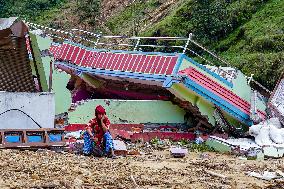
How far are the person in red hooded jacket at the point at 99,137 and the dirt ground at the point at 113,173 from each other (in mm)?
424

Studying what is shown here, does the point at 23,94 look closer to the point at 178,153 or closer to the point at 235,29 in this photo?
the point at 178,153

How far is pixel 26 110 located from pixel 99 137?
1.84 metres

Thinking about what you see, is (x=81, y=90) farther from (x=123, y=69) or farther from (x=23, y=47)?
(x=23, y=47)

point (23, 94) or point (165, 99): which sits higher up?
point (165, 99)

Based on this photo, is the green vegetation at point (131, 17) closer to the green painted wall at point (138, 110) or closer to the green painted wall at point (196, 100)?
the green painted wall at point (138, 110)

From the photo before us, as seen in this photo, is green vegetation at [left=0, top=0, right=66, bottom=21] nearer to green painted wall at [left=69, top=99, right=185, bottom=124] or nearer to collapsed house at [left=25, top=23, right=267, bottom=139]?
collapsed house at [left=25, top=23, right=267, bottom=139]

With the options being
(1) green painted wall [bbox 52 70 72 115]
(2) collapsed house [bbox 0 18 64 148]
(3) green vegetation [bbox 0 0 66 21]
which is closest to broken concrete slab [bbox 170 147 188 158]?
(2) collapsed house [bbox 0 18 64 148]

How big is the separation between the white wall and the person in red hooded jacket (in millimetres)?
1399

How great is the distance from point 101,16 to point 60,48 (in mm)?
18685

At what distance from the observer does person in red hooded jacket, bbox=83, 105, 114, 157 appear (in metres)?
9.19

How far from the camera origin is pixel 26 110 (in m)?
10.4

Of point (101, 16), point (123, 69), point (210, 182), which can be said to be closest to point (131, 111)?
point (123, 69)

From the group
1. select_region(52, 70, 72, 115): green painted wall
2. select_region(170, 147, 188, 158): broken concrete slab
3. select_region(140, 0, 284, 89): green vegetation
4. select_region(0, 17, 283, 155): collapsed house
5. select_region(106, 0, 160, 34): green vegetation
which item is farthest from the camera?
select_region(106, 0, 160, 34): green vegetation

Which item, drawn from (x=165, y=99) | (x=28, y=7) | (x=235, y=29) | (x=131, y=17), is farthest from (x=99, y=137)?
(x=28, y=7)
